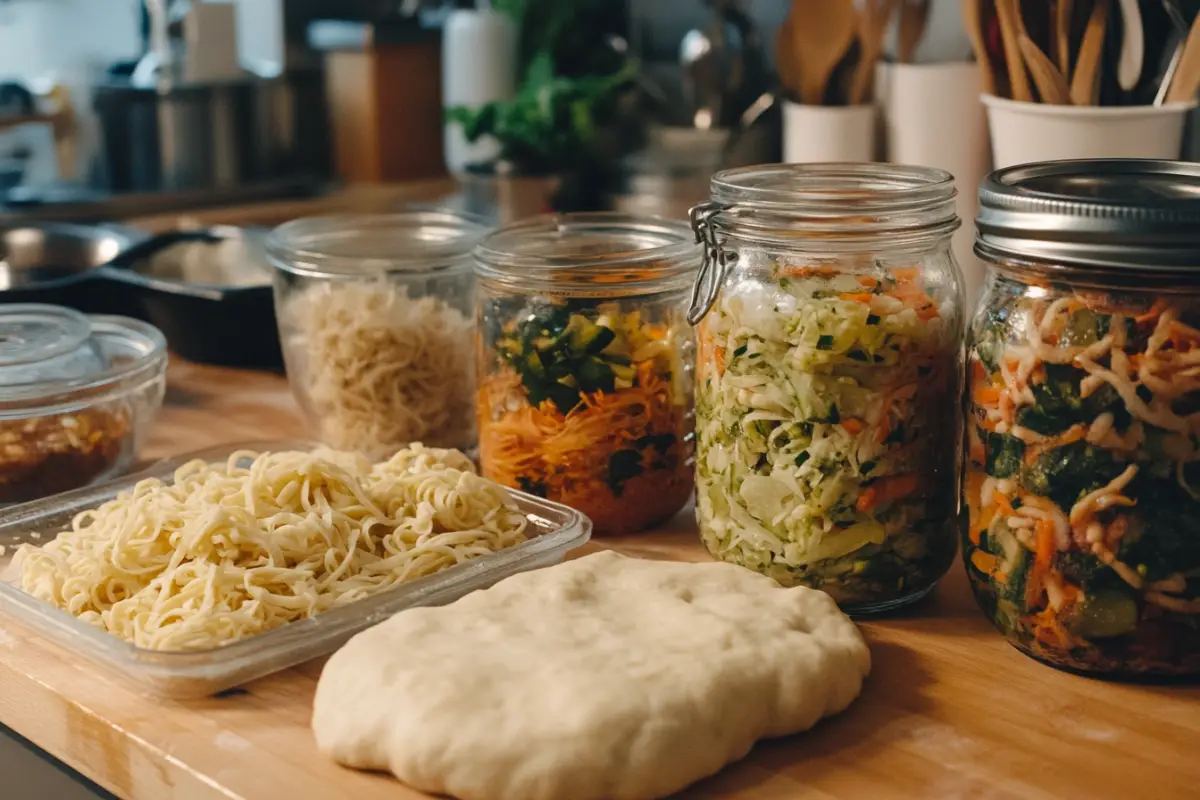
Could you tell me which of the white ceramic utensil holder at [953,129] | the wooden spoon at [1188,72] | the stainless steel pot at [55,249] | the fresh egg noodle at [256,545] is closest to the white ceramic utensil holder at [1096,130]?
the wooden spoon at [1188,72]

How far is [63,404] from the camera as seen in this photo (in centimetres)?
138

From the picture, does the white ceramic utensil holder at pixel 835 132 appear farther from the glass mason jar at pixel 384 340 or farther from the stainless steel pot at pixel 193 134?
the stainless steel pot at pixel 193 134

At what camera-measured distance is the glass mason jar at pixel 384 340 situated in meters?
1.41

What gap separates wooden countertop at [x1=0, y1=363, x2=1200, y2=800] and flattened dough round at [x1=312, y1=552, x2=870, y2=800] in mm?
28

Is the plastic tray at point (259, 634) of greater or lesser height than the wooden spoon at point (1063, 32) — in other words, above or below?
below

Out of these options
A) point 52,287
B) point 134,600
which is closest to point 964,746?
point 134,600

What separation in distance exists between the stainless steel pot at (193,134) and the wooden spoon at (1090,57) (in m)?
1.85

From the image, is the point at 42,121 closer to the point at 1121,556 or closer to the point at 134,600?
the point at 134,600

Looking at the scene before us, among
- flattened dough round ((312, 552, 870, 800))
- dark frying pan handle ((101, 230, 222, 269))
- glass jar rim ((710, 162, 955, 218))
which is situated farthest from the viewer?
dark frying pan handle ((101, 230, 222, 269))

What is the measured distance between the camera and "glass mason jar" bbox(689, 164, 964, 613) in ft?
3.34

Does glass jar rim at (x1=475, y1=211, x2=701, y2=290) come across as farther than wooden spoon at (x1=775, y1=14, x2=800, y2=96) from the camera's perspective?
No

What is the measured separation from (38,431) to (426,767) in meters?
0.75

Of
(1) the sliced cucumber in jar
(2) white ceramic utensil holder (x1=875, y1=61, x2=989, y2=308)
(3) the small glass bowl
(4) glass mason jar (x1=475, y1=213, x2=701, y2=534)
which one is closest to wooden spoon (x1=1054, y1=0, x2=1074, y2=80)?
(2) white ceramic utensil holder (x1=875, y1=61, x2=989, y2=308)

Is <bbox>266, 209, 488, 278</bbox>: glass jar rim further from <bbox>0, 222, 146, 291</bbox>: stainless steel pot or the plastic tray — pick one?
<bbox>0, 222, 146, 291</bbox>: stainless steel pot
